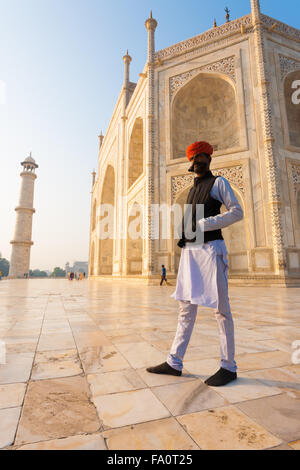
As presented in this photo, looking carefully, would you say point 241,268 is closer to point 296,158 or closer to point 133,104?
point 296,158

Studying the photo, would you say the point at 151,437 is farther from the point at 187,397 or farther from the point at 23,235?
the point at 23,235

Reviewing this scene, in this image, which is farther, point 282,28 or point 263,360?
point 282,28

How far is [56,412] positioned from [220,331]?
0.95m

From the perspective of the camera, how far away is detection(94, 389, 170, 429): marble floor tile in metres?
1.00

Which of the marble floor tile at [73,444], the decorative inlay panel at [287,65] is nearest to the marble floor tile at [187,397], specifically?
the marble floor tile at [73,444]

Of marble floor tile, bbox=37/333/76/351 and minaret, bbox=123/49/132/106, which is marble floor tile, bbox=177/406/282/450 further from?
minaret, bbox=123/49/132/106

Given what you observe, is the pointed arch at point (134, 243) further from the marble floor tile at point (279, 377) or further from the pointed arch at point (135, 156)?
the marble floor tile at point (279, 377)

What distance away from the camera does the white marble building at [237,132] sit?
9438 mm

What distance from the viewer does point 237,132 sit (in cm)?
1141

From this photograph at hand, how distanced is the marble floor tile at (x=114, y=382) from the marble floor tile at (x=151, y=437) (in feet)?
1.10

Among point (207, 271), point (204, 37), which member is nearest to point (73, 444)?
point (207, 271)

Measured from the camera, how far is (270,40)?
36.3ft

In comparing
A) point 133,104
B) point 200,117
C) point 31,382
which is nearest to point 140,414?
point 31,382

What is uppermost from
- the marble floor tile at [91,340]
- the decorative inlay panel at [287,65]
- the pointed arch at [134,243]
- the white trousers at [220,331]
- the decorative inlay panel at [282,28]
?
the decorative inlay panel at [282,28]
